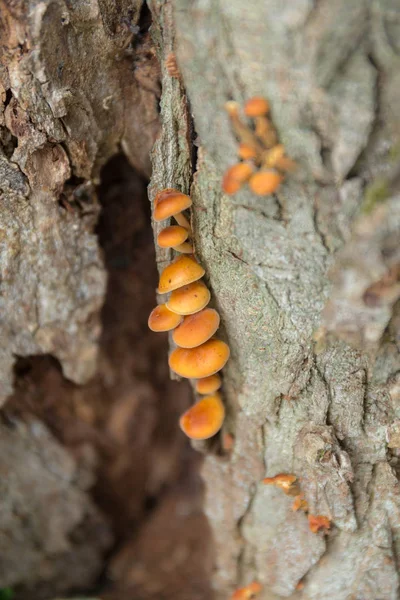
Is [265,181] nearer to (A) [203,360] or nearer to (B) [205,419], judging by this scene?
(A) [203,360]

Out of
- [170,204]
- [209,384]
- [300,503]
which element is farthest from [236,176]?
[300,503]

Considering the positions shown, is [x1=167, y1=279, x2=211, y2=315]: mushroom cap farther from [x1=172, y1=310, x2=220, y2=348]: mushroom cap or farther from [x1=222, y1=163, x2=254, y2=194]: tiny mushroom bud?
[x1=222, y1=163, x2=254, y2=194]: tiny mushroom bud

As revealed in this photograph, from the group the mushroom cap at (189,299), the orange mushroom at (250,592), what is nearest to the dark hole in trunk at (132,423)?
the orange mushroom at (250,592)

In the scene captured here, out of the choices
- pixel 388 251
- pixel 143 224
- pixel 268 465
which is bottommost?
pixel 268 465

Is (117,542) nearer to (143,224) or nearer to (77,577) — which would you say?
(77,577)

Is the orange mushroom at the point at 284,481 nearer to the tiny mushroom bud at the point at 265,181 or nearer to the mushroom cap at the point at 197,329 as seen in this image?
the mushroom cap at the point at 197,329

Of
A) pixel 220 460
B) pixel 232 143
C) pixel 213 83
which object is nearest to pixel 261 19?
pixel 213 83
